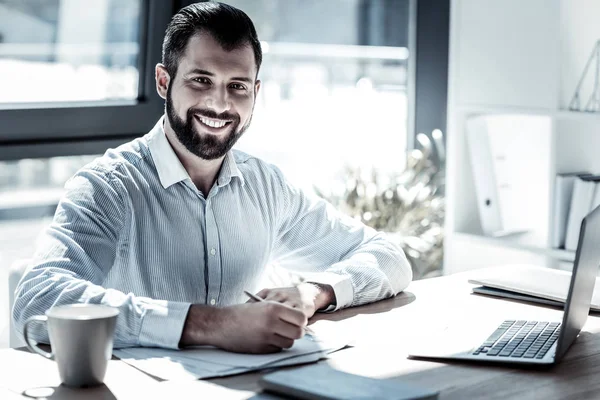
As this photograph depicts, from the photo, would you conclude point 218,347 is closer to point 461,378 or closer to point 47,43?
point 461,378

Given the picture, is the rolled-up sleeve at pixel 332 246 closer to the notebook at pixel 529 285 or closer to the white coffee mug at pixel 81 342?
the notebook at pixel 529 285

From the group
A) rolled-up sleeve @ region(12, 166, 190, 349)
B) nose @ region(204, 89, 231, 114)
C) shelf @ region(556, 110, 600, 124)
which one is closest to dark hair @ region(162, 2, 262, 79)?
nose @ region(204, 89, 231, 114)

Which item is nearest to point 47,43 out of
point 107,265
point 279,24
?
point 279,24

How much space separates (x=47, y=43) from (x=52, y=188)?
20.2 inches

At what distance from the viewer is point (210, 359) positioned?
1.53 meters

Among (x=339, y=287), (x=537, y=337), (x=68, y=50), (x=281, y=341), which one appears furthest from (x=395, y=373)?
(x=68, y=50)

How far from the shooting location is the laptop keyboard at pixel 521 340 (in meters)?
1.59

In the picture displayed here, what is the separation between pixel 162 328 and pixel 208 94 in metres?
0.72

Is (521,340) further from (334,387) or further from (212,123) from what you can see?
(212,123)

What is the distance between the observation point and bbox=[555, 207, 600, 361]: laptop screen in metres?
1.54

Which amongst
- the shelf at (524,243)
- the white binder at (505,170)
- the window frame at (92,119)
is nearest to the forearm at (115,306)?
the window frame at (92,119)

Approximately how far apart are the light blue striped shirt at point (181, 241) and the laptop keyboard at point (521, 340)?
1.21 feet

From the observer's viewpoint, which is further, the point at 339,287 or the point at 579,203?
the point at 579,203

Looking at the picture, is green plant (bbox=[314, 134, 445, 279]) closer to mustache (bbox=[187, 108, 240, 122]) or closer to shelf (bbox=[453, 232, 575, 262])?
shelf (bbox=[453, 232, 575, 262])
